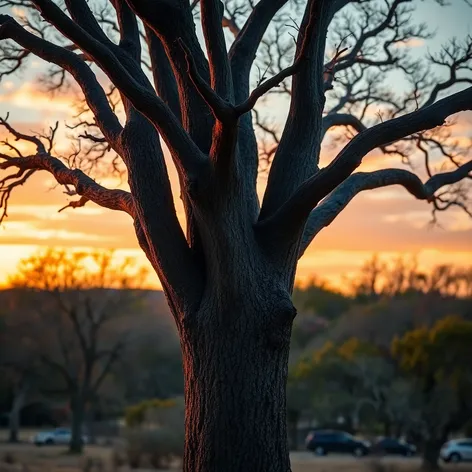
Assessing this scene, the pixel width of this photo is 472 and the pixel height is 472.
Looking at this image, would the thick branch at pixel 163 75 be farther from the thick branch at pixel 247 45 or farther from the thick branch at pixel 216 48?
the thick branch at pixel 216 48

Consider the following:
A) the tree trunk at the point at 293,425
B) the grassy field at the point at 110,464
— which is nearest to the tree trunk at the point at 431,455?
the grassy field at the point at 110,464

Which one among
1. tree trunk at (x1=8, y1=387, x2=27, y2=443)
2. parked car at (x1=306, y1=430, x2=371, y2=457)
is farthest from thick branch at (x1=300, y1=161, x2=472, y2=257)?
tree trunk at (x1=8, y1=387, x2=27, y2=443)

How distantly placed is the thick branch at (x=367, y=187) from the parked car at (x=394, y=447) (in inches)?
1151

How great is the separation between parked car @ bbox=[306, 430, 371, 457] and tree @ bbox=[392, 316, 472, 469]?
7.44 m

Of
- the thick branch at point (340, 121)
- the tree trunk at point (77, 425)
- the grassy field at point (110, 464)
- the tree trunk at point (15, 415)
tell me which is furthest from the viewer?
the tree trunk at point (15, 415)

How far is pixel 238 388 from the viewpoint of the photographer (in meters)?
7.84

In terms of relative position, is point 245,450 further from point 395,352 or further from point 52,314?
point 52,314

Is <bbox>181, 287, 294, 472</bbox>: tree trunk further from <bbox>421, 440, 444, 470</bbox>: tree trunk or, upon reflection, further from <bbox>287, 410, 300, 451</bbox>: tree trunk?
<bbox>287, 410, 300, 451</bbox>: tree trunk

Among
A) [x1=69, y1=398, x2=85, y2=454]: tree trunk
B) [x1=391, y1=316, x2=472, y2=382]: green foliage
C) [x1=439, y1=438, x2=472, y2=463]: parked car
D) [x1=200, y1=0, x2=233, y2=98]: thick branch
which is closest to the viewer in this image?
[x1=200, y1=0, x2=233, y2=98]: thick branch

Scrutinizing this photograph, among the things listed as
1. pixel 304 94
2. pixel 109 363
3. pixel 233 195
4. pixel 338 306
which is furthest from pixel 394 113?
pixel 338 306

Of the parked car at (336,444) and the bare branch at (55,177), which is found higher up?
the bare branch at (55,177)

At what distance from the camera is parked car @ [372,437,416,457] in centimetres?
3965

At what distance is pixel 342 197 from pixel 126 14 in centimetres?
271

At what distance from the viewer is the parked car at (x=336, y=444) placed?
41281mm
